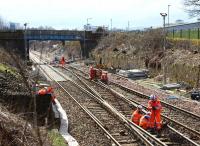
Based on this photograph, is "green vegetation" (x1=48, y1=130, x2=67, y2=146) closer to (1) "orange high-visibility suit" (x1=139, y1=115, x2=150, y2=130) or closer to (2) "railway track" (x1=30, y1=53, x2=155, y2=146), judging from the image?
(2) "railway track" (x1=30, y1=53, x2=155, y2=146)

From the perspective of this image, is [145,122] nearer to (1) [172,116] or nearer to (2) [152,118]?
(2) [152,118]

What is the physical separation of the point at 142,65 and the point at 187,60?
10488 millimetres

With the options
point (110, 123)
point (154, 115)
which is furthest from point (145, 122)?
point (110, 123)

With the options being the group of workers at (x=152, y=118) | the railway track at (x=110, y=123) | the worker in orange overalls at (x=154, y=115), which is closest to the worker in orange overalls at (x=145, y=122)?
the group of workers at (x=152, y=118)

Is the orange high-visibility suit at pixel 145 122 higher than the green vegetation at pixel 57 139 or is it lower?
higher

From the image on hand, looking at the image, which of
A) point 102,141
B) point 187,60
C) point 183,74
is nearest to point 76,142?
point 102,141

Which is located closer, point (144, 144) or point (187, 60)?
point (144, 144)

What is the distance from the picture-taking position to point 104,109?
22516 millimetres

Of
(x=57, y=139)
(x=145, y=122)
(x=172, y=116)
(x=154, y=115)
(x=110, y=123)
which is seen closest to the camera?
(x=57, y=139)

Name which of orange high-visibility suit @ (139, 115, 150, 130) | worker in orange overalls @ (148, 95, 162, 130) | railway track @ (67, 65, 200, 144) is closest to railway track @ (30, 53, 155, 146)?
orange high-visibility suit @ (139, 115, 150, 130)

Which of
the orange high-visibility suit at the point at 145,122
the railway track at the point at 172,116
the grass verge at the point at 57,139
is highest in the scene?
the orange high-visibility suit at the point at 145,122

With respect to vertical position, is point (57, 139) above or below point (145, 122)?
below

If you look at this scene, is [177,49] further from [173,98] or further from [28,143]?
[28,143]

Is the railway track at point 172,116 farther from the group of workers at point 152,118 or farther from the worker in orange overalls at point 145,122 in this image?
the worker in orange overalls at point 145,122
